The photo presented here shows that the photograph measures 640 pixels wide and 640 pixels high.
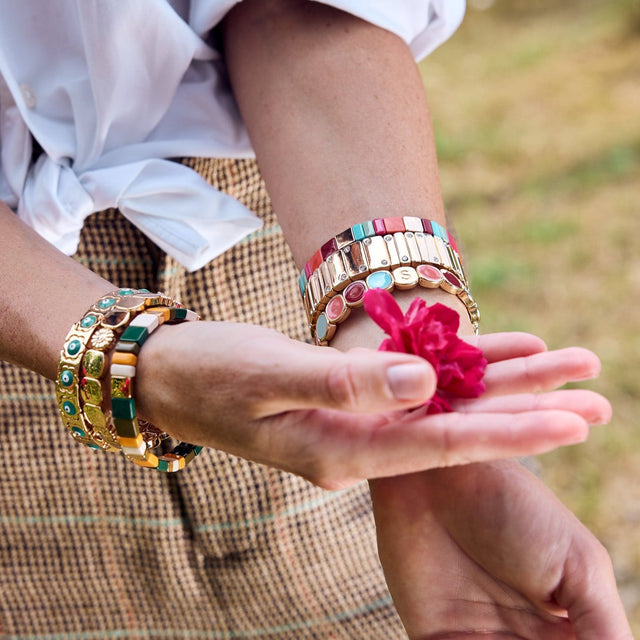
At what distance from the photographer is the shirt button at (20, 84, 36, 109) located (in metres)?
1.12

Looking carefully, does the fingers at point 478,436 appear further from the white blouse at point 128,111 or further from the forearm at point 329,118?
the white blouse at point 128,111

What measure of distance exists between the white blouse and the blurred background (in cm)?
170

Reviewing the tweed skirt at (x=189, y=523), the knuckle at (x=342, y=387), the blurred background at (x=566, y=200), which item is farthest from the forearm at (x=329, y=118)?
the blurred background at (x=566, y=200)

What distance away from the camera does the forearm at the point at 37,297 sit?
96 centimetres

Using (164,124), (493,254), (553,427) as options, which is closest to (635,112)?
(493,254)

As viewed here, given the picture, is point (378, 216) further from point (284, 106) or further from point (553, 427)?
point (553, 427)

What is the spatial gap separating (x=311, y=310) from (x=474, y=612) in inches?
→ 16.4

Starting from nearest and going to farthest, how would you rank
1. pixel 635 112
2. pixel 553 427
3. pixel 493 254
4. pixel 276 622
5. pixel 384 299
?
pixel 553 427 → pixel 384 299 → pixel 276 622 → pixel 493 254 → pixel 635 112

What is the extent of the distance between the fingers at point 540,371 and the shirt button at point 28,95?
74 centimetres

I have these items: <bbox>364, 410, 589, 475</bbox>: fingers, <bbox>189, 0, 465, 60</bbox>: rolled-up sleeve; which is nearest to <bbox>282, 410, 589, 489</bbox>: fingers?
<bbox>364, 410, 589, 475</bbox>: fingers

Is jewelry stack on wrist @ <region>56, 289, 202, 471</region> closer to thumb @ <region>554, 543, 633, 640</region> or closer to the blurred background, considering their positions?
thumb @ <region>554, 543, 633, 640</region>

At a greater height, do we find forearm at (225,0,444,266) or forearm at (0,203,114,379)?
forearm at (225,0,444,266)

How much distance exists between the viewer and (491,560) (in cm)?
86

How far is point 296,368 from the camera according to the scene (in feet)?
2.38
